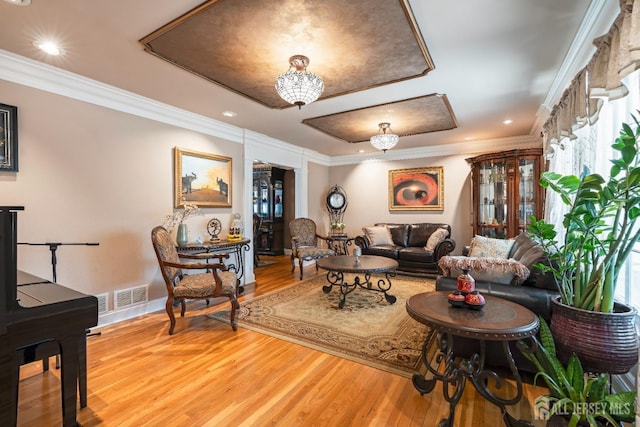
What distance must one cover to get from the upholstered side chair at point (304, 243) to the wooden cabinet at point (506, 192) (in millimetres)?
2850

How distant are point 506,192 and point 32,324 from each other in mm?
5730

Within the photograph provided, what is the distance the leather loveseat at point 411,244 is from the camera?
5.17 metres

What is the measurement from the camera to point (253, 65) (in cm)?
262

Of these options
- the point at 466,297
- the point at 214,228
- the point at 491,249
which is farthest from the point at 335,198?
the point at 466,297

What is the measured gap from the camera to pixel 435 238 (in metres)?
5.38

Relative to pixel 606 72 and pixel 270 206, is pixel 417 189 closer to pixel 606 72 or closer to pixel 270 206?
pixel 270 206

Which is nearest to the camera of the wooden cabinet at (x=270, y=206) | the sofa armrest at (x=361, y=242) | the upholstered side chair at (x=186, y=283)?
the upholstered side chair at (x=186, y=283)

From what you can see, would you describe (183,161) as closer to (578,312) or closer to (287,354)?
(287,354)

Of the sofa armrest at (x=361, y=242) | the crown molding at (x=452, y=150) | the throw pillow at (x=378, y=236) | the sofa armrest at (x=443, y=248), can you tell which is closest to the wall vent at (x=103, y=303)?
the sofa armrest at (x=361, y=242)

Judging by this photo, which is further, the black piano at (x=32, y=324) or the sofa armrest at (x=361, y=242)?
the sofa armrest at (x=361, y=242)

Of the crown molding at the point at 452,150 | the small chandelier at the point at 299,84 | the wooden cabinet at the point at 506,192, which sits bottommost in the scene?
the wooden cabinet at the point at 506,192

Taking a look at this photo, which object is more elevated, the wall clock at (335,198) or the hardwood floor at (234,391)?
the wall clock at (335,198)

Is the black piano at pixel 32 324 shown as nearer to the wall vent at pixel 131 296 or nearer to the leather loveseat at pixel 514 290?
the wall vent at pixel 131 296

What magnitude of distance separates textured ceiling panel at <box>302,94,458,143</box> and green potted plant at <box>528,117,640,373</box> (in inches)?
80.0
